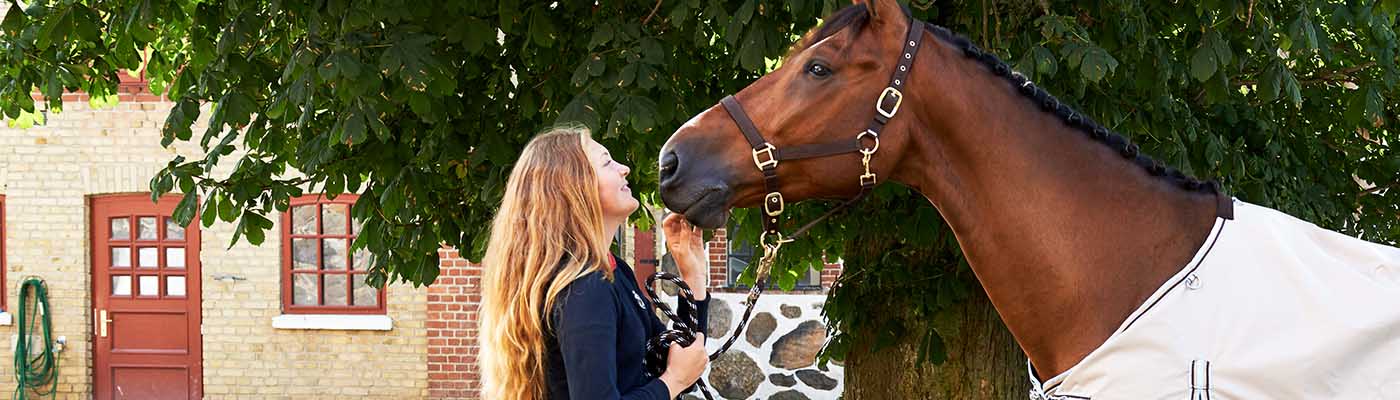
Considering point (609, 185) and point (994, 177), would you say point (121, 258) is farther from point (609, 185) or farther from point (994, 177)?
point (994, 177)

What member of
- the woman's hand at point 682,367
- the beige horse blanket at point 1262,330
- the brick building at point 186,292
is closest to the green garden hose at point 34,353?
the brick building at point 186,292

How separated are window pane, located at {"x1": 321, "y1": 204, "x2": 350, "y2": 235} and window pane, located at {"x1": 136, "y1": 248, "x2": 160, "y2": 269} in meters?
1.69

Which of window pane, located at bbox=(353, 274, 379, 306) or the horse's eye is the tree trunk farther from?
window pane, located at bbox=(353, 274, 379, 306)

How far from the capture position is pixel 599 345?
2504mm

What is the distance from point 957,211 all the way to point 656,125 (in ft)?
5.50

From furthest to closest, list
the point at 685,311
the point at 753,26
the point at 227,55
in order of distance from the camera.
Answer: the point at 227,55 → the point at 753,26 → the point at 685,311

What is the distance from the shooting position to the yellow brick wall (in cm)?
1101

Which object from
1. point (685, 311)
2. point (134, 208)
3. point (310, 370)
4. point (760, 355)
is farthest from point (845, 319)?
point (134, 208)

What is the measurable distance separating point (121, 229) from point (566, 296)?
1047cm

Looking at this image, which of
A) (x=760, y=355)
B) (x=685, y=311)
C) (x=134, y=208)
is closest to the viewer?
(x=685, y=311)

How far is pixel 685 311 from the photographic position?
304 centimetres

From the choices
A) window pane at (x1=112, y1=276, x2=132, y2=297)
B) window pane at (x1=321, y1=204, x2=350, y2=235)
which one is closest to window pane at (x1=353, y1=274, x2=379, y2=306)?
window pane at (x1=321, y1=204, x2=350, y2=235)

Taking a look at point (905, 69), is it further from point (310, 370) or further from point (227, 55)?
point (310, 370)

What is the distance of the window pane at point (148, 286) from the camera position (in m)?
11.6
